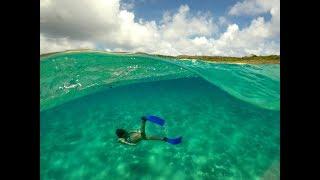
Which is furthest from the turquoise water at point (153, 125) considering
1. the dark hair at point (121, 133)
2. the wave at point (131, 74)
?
the dark hair at point (121, 133)

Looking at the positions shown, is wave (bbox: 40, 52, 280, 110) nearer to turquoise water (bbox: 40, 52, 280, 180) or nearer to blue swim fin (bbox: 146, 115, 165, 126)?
turquoise water (bbox: 40, 52, 280, 180)

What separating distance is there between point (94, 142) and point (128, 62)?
6376mm

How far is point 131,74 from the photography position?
2036 centimetres

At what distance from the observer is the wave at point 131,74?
55.6 ft

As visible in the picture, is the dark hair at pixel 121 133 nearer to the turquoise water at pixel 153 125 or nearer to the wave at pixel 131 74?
the turquoise water at pixel 153 125

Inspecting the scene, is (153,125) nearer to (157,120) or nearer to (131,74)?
(131,74)

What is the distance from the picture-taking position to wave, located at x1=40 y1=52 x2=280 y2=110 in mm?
16938

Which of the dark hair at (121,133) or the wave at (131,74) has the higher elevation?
the wave at (131,74)

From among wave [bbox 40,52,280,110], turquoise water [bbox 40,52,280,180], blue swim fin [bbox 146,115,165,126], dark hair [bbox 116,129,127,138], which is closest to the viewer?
blue swim fin [bbox 146,115,165,126]

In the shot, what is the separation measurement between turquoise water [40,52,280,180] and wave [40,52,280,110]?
0.06m

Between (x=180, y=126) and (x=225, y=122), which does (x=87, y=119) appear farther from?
(x=225, y=122)

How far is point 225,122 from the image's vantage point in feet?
52.5

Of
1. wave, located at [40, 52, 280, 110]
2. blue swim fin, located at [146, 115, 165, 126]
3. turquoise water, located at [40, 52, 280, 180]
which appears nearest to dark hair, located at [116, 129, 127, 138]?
turquoise water, located at [40, 52, 280, 180]

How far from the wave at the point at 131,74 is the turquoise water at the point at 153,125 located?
2.5 inches
